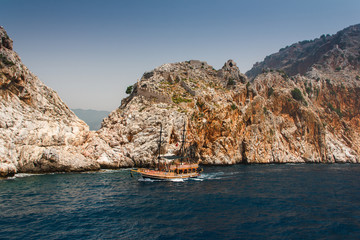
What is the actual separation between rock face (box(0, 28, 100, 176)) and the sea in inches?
290

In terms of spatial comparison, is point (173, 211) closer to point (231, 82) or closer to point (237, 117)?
point (237, 117)

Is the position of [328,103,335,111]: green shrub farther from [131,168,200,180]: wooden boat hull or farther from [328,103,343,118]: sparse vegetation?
[131,168,200,180]: wooden boat hull

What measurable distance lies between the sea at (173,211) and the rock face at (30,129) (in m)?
7.35

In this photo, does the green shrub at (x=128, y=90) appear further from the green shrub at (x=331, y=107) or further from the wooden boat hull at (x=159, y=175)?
the green shrub at (x=331, y=107)

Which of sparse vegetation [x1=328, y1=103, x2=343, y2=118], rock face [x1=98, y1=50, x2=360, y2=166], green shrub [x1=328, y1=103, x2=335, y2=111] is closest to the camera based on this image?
rock face [x1=98, y1=50, x2=360, y2=166]

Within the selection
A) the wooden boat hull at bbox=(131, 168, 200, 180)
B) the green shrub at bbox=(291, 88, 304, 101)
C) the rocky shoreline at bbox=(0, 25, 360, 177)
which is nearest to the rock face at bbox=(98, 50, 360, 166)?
the green shrub at bbox=(291, 88, 304, 101)

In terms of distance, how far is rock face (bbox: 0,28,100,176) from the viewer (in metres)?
45.5

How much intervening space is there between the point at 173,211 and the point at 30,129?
40.0m

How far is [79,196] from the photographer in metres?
30.6

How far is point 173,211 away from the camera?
25391mm

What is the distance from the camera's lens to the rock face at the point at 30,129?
45469 millimetres

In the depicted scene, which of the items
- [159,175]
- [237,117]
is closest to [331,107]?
[237,117]

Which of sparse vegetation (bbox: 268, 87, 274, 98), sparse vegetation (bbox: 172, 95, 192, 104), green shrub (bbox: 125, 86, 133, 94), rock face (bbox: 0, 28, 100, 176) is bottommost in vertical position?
rock face (bbox: 0, 28, 100, 176)

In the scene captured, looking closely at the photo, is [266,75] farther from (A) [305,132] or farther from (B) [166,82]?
(B) [166,82]
